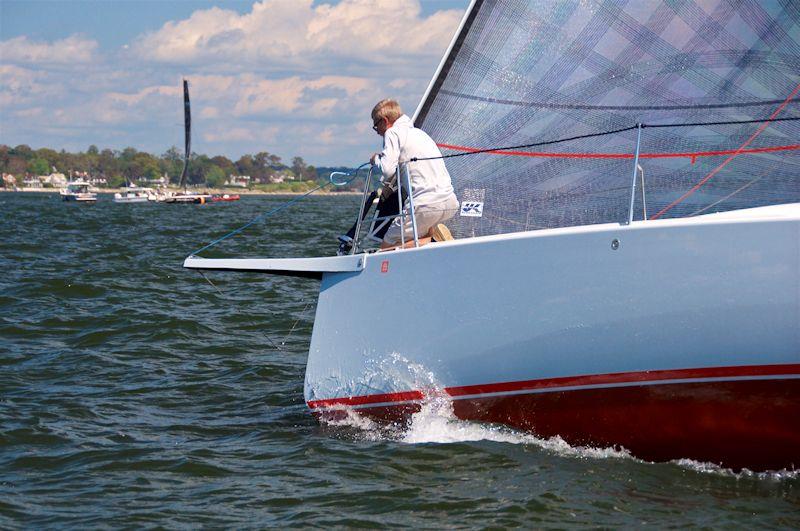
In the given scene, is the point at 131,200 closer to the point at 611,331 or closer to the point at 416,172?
the point at 416,172

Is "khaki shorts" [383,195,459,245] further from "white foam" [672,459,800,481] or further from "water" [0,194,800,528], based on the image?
"white foam" [672,459,800,481]

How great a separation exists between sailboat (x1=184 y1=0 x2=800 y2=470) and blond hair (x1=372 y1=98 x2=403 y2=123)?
295 millimetres

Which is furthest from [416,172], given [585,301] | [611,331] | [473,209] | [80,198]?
[80,198]

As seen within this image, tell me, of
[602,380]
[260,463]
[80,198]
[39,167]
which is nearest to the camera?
[602,380]

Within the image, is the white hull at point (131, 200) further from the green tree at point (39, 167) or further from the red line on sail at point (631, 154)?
the green tree at point (39, 167)

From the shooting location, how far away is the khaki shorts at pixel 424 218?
21.9 ft

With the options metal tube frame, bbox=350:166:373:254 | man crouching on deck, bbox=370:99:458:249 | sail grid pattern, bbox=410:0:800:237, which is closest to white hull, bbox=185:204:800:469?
metal tube frame, bbox=350:166:373:254

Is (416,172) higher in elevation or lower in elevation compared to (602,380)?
higher

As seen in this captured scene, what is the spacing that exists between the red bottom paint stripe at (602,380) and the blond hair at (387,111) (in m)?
1.73

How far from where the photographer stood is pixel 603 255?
5340 mm

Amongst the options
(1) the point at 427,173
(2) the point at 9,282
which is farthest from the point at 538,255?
(2) the point at 9,282

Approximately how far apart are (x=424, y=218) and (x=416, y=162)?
13.8 inches

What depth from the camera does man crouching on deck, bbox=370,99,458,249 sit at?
6602mm

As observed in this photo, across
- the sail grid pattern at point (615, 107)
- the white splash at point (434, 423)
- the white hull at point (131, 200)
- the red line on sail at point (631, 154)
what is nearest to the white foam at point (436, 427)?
the white splash at point (434, 423)
